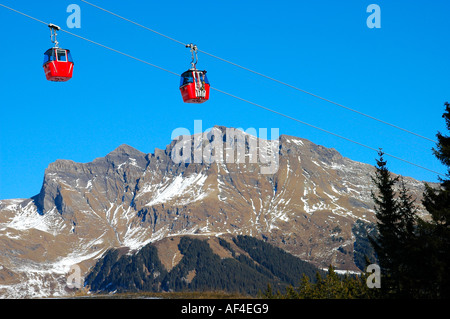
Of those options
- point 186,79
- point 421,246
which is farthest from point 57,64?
point 421,246

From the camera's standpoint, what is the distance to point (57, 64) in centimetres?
4744

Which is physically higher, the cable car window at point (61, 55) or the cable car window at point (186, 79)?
the cable car window at point (61, 55)

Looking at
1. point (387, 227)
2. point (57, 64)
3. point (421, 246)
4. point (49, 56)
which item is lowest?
point (421, 246)

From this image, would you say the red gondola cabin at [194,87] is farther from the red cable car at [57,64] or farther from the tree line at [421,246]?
the tree line at [421,246]

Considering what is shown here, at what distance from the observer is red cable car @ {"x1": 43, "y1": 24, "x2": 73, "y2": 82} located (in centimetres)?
4731

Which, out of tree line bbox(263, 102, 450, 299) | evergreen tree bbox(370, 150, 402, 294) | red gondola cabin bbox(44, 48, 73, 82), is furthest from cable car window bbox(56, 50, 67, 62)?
evergreen tree bbox(370, 150, 402, 294)

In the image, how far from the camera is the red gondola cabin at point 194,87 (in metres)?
50.8

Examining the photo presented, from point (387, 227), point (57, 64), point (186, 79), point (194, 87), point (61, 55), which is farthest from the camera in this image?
point (387, 227)

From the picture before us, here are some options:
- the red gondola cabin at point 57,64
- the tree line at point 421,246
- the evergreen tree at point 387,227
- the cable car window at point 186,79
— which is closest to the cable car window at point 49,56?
the red gondola cabin at point 57,64

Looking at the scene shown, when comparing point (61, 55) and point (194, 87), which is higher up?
point (61, 55)

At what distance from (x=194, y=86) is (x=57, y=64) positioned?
11404 millimetres

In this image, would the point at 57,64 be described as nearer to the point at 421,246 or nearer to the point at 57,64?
the point at 57,64

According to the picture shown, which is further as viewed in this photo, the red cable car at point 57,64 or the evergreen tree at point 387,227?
the evergreen tree at point 387,227

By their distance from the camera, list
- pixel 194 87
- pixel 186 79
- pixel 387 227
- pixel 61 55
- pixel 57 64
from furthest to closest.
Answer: pixel 387 227 → pixel 186 79 → pixel 194 87 → pixel 61 55 → pixel 57 64
